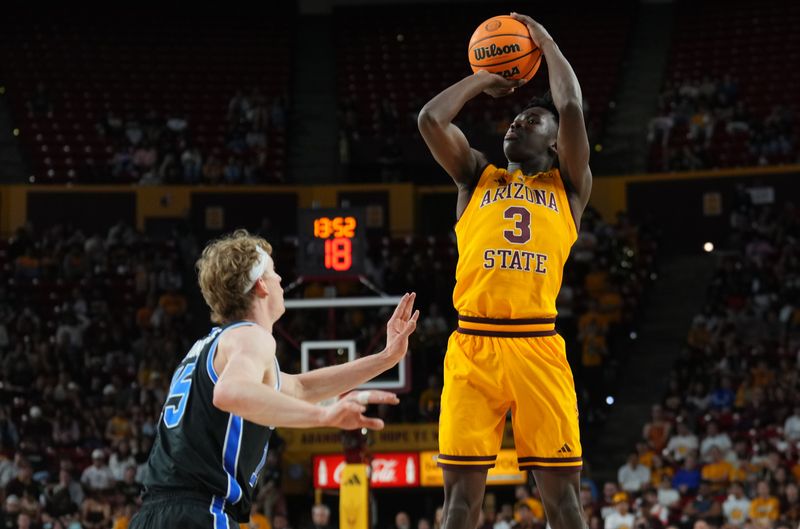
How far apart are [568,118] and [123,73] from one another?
2383 centimetres

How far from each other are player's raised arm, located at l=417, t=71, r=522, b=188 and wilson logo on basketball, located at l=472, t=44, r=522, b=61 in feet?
0.38

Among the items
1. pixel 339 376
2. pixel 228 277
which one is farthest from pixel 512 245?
pixel 228 277

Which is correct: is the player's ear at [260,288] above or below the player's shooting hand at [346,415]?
above

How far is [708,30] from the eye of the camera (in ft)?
95.1

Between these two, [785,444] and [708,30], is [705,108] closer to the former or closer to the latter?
[708,30]

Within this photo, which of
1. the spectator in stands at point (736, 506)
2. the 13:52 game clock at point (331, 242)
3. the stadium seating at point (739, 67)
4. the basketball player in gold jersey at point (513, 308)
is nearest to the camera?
the basketball player in gold jersey at point (513, 308)

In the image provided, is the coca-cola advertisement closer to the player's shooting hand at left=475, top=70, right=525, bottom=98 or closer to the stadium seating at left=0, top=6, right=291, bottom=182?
the stadium seating at left=0, top=6, right=291, bottom=182

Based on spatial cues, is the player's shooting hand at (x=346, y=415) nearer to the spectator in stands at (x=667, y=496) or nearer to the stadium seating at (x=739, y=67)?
the spectator in stands at (x=667, y=496)

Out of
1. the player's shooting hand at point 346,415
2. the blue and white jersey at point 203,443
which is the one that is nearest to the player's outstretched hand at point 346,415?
the player's shooting hand at point 346,415

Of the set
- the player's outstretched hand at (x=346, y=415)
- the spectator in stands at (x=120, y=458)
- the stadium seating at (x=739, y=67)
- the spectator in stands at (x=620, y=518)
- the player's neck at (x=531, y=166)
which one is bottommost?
the spectator in stands at (x=620, y=518)

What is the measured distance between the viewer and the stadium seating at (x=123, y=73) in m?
27.0

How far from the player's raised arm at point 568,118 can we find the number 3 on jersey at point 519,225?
366 mm

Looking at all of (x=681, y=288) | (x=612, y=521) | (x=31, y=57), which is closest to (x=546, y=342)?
(x=612, y=521)

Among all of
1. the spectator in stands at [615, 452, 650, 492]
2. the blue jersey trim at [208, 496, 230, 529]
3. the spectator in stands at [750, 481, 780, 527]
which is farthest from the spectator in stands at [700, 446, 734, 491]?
the blue jersey trim at [208, 496, 230, 529]
